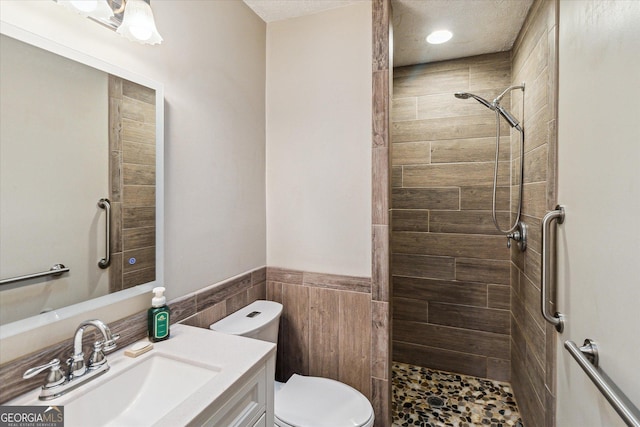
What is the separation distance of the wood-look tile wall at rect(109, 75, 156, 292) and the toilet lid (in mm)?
869

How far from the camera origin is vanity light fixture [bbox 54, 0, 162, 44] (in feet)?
3.29

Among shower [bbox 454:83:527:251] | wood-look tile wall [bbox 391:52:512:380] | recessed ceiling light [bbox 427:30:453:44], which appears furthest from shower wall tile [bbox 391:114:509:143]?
recessed ceiling light [bbox 427:30:453:44]

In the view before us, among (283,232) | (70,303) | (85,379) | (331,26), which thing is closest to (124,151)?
(70,303)

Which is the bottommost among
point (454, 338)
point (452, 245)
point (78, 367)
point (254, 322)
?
point (454, 338)

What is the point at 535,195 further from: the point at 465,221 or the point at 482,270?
the point at 482,270

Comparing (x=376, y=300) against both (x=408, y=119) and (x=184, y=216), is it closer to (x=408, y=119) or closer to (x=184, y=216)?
(x=184, y=216)

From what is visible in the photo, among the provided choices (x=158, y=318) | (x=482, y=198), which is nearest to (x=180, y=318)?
(x=158, y=318)

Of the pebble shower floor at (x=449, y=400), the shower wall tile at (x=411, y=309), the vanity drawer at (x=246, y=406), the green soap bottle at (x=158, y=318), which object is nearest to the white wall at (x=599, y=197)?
the pebble shower floor at (x=449, y=400)

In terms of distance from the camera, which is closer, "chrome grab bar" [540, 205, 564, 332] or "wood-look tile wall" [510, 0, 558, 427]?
"chrome grab bar" [540, 205, 564, 332]

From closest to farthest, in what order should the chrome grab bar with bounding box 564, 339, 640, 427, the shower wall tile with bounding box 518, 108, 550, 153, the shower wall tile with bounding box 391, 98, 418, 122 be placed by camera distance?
the chrome grab bar with bounding box 564, 339, 640, 427, the shower wall tile with bounding box 518, 108, 550, 153, the shower wall tile with bounding box 391, 98, 418, 122

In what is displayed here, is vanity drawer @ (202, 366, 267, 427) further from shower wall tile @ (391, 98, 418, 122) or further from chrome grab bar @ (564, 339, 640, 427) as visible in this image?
shower wall tile @ (391, 98, 418, 122)

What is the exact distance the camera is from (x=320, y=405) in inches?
57.2

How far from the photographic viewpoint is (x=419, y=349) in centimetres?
254

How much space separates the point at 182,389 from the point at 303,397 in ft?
2.45
